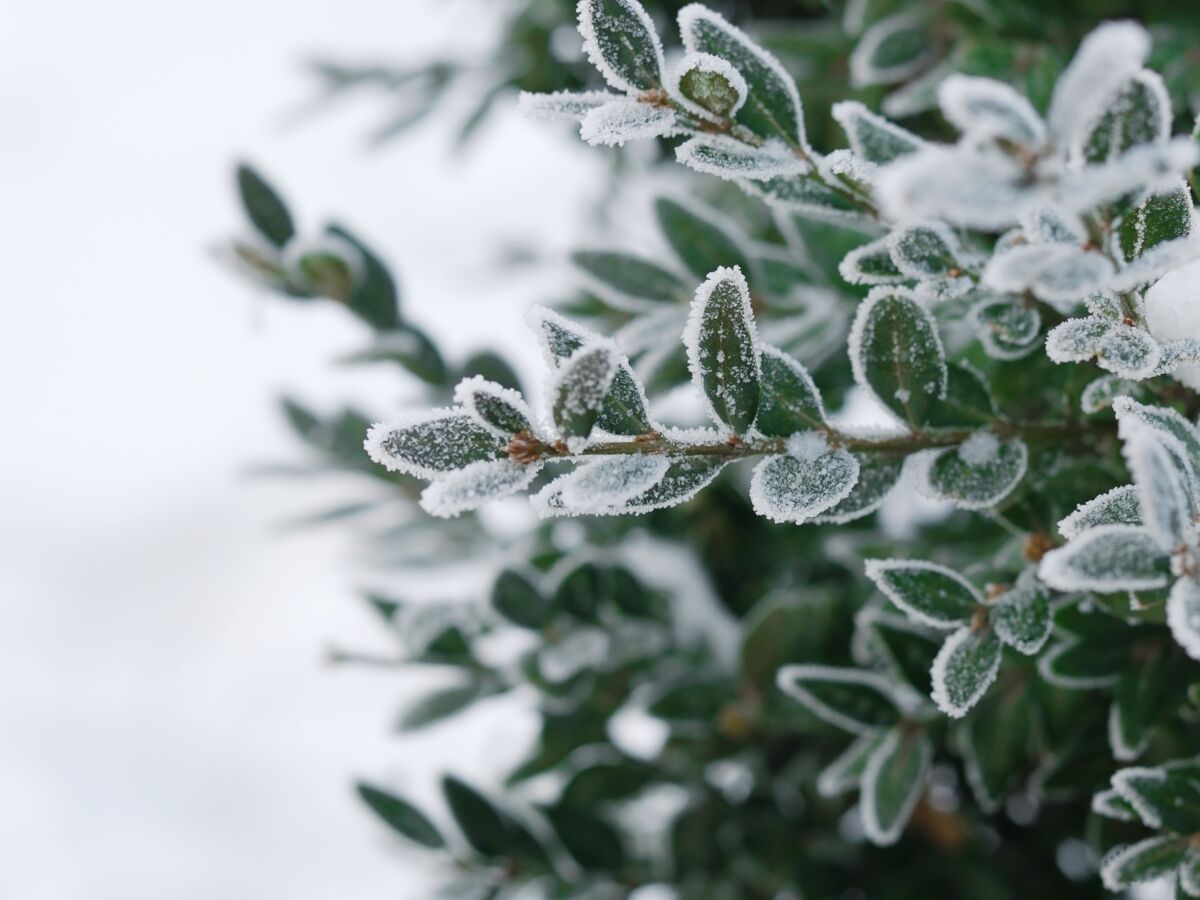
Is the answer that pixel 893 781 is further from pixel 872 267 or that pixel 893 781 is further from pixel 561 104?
pixel 561 104

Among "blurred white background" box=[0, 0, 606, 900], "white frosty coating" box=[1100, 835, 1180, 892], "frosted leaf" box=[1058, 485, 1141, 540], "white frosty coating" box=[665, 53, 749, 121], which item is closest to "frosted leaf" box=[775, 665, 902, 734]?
"white frosty coating" box=[1100, 835, 1180, 892]

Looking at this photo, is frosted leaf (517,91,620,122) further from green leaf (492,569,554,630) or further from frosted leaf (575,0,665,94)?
green leaf (492,569,554,630)

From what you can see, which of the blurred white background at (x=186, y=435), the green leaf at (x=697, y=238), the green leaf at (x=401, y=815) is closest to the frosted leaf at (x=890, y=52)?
the green leaf at (x=697, y=238)

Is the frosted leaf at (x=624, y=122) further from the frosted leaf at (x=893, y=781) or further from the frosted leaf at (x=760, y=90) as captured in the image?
the frosted leaf at (x=893, y=781)

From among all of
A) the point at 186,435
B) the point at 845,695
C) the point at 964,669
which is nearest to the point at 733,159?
the point at 964,669

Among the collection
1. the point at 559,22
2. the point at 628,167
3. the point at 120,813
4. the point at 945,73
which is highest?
the point at 559,22

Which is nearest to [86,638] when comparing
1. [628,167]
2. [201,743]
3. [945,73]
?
[201,743]

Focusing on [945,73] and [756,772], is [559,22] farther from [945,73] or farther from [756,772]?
[756,772]
